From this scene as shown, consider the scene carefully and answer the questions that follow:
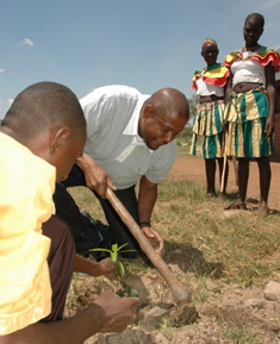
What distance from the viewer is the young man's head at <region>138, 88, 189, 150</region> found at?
2086 millimetres

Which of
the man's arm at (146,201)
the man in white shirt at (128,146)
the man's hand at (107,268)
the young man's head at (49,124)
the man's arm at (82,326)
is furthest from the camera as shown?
the man's arm at (146,201)

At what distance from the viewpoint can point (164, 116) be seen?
82.9 inches

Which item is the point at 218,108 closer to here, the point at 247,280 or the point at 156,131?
the point at 156,131

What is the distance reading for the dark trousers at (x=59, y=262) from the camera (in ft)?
3.98

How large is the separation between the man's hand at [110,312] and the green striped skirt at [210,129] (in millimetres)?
3057

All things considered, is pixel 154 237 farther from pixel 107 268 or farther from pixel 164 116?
pixel 164 116

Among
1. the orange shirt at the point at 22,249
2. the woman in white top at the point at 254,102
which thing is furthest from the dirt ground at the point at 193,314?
the woman in white top at the point at 254,102

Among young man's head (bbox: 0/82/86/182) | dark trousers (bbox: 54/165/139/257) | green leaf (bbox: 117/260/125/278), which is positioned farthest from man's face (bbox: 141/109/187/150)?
young man's head (bbox: 0/82/86/182)

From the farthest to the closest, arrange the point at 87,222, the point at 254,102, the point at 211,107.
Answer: the point at 211,107
the point at 254,102
the point at 87,222

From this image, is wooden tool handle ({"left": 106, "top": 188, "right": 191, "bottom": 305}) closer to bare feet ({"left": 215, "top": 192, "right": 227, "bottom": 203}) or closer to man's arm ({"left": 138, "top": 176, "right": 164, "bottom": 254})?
man's arm ({"left": 138, "top": 176, "right": 164, "bottom": 254})

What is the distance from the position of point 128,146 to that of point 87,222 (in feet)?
2.00

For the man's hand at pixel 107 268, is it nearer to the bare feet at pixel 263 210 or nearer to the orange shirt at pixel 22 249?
the orange shirt at pixel 22 249

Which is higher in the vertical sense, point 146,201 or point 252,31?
point 252,31

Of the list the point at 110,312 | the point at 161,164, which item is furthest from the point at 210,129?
the point at 110,312
